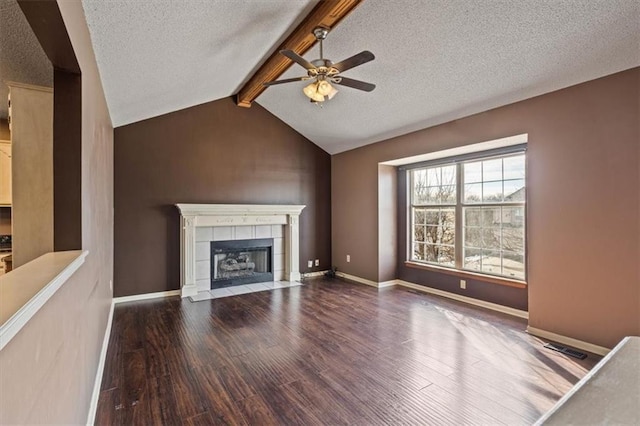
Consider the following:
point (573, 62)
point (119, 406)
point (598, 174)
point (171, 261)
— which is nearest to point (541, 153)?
point (598, 174)

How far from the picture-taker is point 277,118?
5.82 meters

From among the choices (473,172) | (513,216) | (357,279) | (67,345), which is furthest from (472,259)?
(67,345)

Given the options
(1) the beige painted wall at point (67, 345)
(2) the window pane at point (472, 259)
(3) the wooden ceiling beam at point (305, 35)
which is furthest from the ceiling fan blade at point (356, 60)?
(2) the window pane at point (472, 259)

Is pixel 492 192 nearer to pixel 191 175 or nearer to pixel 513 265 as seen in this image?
pixel 513 265

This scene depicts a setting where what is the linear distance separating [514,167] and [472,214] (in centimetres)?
85

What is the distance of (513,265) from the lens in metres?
4.08

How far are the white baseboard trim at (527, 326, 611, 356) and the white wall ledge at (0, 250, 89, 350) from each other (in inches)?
161

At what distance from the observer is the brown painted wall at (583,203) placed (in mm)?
2770

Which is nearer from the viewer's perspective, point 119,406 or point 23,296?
point 23,296

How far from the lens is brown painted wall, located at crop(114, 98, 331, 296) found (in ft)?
15.0

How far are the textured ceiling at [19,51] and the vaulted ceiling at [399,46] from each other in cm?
36

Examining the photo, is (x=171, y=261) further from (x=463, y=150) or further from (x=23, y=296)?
(x=463, y=150)

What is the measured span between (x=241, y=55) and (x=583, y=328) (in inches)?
181

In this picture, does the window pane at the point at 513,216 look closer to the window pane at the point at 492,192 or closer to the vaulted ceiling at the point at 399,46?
the window pane at the point at 492,192
